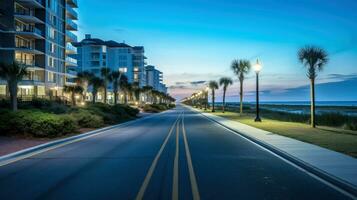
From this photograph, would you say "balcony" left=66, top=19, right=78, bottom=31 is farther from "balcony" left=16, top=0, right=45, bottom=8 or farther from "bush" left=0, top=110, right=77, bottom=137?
"bush" left=0, top=110, right=77, bottom=137

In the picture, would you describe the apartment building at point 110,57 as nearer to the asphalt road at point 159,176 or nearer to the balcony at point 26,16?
the balcony at point 26,16

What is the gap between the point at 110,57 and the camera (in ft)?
488

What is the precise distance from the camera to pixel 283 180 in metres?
9.04

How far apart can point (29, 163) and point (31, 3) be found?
54286mm

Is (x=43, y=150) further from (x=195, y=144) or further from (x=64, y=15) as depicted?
(x=64, y=15)

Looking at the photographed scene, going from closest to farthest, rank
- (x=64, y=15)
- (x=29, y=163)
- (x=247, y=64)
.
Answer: (x=29, y=163), (x=247, y=64), (x=64, y=15)

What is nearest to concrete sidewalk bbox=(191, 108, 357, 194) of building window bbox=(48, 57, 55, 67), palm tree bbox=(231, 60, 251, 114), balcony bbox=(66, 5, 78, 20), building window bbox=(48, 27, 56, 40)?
palm tree bbox=(231, 60, 251, 114)

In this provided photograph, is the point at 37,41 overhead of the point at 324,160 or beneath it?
overhead

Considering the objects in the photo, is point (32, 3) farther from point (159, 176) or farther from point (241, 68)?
point (159, 176)

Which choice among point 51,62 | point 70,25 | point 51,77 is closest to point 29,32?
point 51,62

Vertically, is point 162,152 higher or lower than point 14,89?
lower

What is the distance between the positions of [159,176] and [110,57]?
143 meters

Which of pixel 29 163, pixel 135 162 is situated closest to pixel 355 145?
pixel 135 162

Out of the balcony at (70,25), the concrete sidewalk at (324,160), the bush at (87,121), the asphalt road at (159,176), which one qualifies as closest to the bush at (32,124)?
the asphalt road at (159,176)
